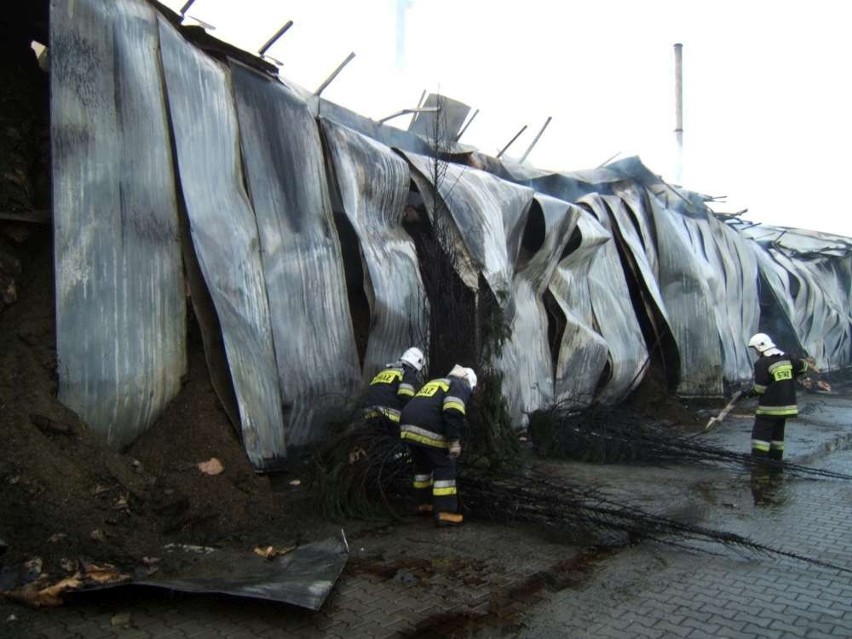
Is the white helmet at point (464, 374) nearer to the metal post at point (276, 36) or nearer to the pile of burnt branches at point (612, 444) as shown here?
the pile of burnt branches at point (612, 444)

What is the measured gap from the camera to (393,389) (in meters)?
5.74

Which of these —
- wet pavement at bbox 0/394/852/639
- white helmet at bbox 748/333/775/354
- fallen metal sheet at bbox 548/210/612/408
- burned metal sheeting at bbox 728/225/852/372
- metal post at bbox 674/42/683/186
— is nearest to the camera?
wet pavement at bbox 0/394/852/639

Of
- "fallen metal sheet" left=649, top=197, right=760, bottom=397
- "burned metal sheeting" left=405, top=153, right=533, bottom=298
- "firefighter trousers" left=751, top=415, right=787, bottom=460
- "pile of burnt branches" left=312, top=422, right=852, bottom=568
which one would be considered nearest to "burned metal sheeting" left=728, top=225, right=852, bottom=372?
"fallen metal sheet" left=649, top=197, right=760, bottom=397

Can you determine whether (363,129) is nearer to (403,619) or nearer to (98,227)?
(98,227)

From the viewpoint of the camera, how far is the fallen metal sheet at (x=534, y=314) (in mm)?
7535

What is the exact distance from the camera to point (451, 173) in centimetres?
742

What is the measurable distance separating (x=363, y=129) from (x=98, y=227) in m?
4.15

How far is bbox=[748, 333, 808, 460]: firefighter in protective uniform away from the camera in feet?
22.9

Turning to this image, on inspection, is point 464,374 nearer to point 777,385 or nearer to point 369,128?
point 777,385

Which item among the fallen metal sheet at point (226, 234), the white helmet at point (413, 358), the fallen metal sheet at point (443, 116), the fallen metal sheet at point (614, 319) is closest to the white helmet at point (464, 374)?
the white helmet at point (413, 358)

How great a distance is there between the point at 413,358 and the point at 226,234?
188 centimetres

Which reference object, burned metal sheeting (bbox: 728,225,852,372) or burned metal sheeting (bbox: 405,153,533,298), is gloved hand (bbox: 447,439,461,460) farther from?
burned metal sheeting (bbox: 728,225,852,372)

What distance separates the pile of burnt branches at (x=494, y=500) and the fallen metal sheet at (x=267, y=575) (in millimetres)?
824

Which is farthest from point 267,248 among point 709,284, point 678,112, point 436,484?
point 678,112
